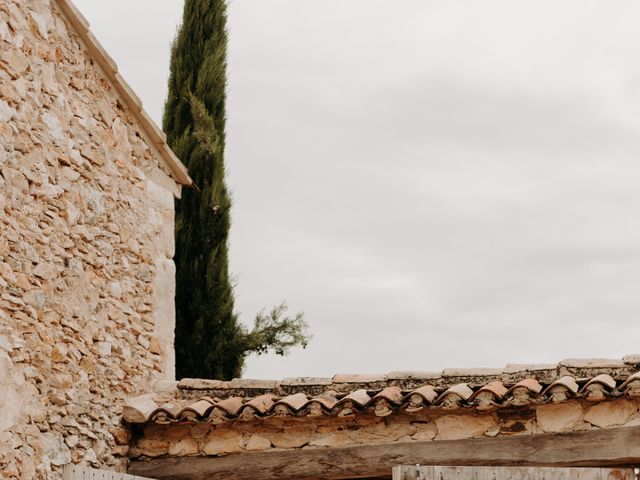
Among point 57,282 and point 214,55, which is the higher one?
point 214,55

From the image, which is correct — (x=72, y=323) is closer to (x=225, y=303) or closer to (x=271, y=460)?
(x=271, y=460)

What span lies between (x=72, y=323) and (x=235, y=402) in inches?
52.1

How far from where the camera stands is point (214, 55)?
39.9 feet

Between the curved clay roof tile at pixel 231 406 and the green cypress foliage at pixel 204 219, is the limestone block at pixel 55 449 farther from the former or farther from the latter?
the green cypress foliage at pixel 204 219

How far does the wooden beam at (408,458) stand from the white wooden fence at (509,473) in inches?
18.8

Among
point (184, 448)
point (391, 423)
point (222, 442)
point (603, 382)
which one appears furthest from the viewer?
point (184, 448)

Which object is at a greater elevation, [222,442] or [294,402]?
[294,402]

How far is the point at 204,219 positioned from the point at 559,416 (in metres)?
5.38

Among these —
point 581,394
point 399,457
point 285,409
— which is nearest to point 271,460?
point 285,409

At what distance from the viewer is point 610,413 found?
6902 millimetres

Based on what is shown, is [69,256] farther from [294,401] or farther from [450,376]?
[450,376]

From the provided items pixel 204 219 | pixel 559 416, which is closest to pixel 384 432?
pixel 559 416

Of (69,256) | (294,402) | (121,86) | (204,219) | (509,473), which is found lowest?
(509,473)

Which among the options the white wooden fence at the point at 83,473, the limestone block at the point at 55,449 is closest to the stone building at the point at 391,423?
the limestone block at the point at 55,449
